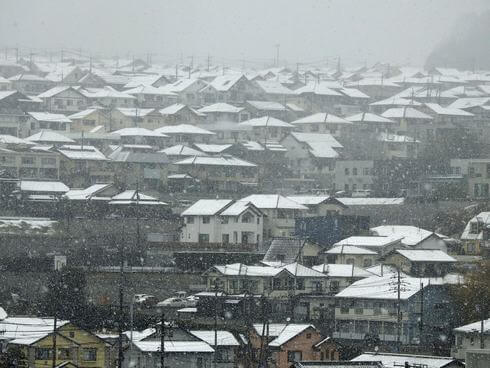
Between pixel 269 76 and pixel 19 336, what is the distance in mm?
26670

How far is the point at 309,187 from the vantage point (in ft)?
95.8

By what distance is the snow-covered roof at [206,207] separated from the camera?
2384 cm

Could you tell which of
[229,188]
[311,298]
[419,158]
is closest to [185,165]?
[229,188]

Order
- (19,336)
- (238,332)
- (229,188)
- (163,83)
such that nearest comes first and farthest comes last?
(19,336) < (238,332) < (229,188) < (163,83)

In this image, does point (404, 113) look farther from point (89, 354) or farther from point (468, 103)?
point (89, 354)

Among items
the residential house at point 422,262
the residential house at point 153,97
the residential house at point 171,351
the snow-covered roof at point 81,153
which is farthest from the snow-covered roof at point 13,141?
the residential house at point 171,351

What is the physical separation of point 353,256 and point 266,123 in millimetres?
10809

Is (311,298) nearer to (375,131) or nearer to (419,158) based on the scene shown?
(419,158)

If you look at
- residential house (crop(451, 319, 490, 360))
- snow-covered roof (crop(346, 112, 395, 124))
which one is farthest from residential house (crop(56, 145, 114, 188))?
residential house (crop(451, 319, 490, 360))

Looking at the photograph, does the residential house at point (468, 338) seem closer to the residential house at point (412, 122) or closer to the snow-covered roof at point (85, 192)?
the snow-covered roof at point (85, 192)

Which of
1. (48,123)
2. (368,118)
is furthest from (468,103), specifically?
(48,123)

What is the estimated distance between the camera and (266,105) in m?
35.9

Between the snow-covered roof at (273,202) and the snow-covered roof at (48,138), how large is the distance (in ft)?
20.1

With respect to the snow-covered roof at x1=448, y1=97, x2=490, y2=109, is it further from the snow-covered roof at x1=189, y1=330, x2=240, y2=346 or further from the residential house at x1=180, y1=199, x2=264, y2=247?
the snow-covered roof at x1=189, y1=330, x2=240, y2=346
